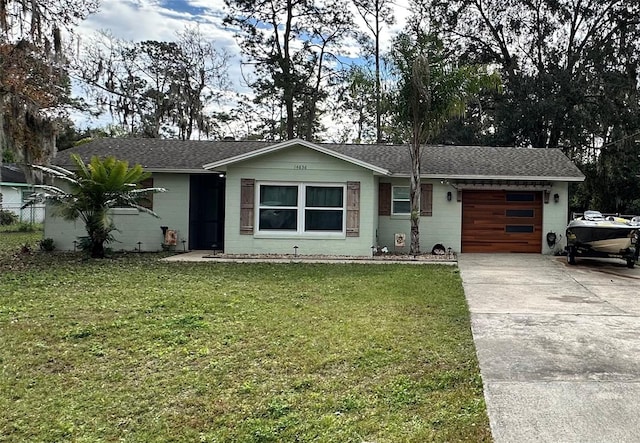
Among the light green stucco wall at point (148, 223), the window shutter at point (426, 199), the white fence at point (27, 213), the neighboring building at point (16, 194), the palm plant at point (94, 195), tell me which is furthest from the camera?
the neighboring building at point (16, 194)

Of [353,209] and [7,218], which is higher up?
[353,209]

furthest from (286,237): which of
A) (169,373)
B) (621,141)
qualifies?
(621,141)

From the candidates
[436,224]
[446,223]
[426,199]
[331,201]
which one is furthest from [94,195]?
[446,223]

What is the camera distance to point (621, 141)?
19.4m

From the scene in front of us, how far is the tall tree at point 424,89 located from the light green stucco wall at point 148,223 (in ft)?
20.6

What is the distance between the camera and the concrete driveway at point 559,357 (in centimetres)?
307

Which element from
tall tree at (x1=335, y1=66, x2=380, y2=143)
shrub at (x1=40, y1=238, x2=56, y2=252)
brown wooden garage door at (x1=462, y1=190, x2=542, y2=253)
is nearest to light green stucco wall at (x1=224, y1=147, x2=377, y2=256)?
brown wooden garage door at (x1=462, y1=190, x2=542, y2=253)

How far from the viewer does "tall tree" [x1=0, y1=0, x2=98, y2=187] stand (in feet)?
35.7

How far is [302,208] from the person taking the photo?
11914 mm

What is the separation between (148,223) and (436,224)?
26.6 feet

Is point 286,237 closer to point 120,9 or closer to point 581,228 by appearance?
point 581,228

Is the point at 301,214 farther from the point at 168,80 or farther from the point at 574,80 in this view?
the point at 168,80

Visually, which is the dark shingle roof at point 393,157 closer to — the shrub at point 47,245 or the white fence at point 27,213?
the shrub at point 47,245

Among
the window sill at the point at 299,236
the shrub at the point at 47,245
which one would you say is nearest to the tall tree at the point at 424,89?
the window sill at the point at 299,236
